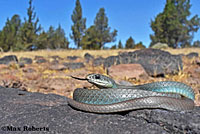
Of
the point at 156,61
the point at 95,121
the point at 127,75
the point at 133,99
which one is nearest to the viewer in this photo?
the point at 95,121

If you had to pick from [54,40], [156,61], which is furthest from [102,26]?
[156,61]

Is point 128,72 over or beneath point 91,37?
beneath

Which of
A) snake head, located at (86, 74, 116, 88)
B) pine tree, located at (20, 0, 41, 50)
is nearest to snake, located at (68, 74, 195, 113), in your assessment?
snake head, located at (86, 74, 116, 88)

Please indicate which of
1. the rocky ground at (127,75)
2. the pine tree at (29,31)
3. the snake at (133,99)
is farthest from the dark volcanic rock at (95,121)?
the pine tree at (29,31)

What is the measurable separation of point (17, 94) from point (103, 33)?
6053 centimetres

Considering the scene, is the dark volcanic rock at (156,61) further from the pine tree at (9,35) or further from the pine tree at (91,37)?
the pine tree at (9,35)

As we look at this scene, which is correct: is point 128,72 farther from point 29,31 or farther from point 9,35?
point 9,35

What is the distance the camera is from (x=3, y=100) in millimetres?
3615

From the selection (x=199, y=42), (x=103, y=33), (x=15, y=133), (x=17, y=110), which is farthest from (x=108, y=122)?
(x=199, y=42)

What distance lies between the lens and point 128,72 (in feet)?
24.3

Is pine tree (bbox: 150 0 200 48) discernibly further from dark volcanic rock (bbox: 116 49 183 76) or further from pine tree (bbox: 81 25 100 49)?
dark volcanic rock (bbox: 116 49 183 76)

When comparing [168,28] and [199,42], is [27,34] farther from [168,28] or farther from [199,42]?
[199,42]

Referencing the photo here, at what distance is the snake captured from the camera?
2604 millimetres

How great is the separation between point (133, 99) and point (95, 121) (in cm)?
59
